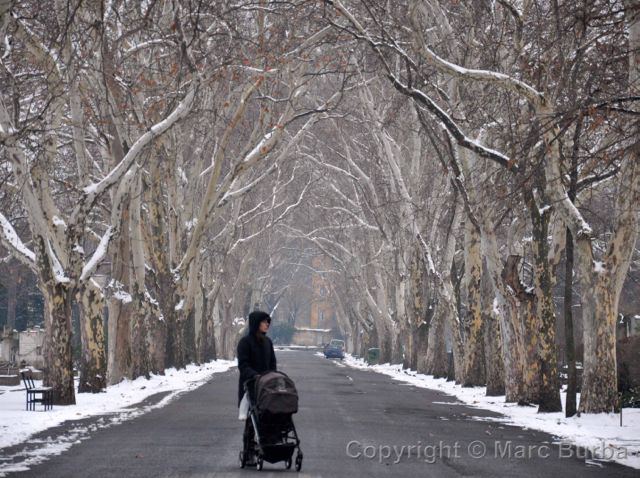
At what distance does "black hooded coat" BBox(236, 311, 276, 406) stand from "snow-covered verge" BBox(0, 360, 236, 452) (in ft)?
8.60

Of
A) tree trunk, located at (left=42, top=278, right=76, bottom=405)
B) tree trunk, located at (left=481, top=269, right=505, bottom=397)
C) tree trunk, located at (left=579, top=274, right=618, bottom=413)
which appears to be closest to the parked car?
tree trunk, located at (left=481, top=269, right=505, bottom=397)

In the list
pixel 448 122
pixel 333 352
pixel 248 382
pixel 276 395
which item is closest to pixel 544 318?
pixel 448 122

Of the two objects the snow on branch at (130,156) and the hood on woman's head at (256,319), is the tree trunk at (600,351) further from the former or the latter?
the hood on woman's head at (256,319)

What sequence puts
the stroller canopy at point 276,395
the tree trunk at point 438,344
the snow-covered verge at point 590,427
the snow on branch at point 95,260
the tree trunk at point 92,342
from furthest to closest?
the tree trunk at point 438,344
the tree trunk at point 92,342
the snow on branch at point 95,260
the snow-covered verge at point 590,427
the stroller canopy at point 276,395

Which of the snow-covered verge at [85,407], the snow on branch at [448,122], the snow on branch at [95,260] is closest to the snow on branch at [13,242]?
the snow on branch at [95,260]

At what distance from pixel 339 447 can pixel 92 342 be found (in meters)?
13.4

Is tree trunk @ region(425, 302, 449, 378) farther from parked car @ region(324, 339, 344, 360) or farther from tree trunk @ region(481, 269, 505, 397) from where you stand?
parked car @ region(324, 339, 344, 360)

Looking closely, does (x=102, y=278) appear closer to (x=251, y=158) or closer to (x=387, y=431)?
(x=251, y=158)

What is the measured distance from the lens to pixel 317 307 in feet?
517

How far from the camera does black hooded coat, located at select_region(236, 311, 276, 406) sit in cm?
1262

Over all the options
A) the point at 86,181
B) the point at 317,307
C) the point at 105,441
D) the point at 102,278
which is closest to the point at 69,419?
the point at 105,441

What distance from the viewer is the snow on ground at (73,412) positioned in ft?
48.1

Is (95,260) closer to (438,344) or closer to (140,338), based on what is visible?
(140,338)

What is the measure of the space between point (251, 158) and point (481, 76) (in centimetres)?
1532
